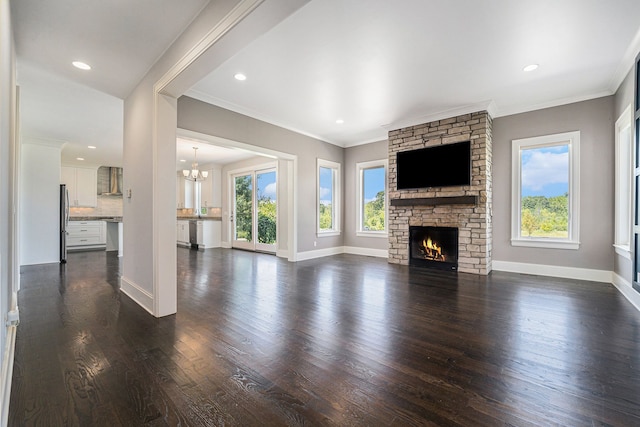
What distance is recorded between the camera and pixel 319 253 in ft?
22.5

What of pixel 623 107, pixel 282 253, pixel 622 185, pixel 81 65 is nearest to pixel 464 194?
pixel 622 185

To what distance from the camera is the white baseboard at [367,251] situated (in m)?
6.76

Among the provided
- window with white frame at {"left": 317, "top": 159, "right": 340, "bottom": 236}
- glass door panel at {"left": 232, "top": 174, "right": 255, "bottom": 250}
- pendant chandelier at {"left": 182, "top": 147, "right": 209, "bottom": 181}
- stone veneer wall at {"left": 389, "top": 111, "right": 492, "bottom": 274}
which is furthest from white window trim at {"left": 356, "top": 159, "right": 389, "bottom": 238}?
pendant chandelier at {"left": 182, "top": 147, "right": 209, "bottom": 181}

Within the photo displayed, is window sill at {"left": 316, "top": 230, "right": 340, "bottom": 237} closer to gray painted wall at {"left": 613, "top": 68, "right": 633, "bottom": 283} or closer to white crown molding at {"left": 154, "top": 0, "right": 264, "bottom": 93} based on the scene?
white crown molding at {"left": 154, "top": 0, "right": 264, "bottom": 93}

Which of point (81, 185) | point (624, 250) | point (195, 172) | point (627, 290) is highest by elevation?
point (195, 172)

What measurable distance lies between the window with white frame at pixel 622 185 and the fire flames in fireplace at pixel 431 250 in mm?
2404

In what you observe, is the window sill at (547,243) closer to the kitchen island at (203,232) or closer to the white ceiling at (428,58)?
the white ceiling at (428,58)

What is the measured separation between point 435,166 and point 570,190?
2084 mm

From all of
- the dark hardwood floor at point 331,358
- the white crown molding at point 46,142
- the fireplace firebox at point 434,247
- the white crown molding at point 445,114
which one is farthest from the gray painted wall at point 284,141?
the white crown molding at point 46,142

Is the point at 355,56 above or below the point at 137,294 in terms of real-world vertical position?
above

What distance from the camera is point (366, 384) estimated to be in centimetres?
178

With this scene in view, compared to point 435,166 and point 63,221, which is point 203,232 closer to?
point 63,221

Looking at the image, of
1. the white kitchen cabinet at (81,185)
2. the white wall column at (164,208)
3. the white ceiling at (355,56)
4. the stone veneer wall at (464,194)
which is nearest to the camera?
the white ceiling at (355,56)

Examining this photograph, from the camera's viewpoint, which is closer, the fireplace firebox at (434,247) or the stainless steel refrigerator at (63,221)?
the fireplace firebox at (434,247)
